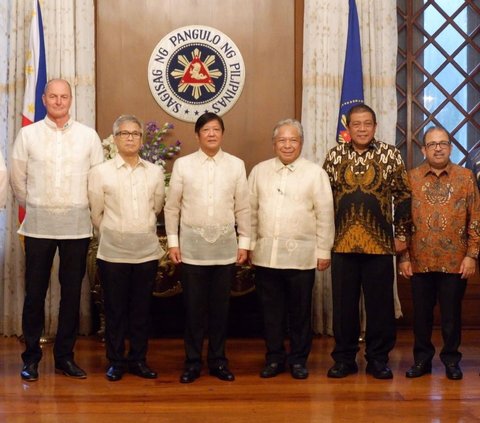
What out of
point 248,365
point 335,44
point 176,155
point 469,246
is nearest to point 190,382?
point 248,365

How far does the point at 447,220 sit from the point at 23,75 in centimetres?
287

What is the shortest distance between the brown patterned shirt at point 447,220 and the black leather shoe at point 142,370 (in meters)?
1.37

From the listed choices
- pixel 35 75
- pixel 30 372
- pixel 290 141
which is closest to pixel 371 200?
pixel 290 141

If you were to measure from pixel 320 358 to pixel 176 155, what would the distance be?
1701 millimetres

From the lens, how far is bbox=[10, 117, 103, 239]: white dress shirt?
337 centimetres

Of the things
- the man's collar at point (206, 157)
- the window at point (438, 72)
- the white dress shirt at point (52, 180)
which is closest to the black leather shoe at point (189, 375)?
the white dress shirt at point (52, 180)

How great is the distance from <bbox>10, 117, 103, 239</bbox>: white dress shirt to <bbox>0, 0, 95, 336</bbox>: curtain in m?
1.29

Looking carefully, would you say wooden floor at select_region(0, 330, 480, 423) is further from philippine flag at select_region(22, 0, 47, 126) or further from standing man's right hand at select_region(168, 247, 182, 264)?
philippine flag at select_region(22, 0, 47, 126)

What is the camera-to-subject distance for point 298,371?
3479mm

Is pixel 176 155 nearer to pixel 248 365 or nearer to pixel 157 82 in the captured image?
pixel 157 82

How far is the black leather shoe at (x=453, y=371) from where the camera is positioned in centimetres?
343

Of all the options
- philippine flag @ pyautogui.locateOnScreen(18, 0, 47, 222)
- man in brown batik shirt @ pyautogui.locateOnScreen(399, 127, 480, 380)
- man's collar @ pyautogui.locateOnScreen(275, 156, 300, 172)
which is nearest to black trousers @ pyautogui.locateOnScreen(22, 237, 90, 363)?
man's collar @ pyautogui.locateOnScreen(275, 156, 300, 172)

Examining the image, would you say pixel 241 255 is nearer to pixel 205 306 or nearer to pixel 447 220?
pixel 205 306

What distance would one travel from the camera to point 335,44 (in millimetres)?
4746
